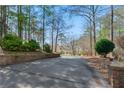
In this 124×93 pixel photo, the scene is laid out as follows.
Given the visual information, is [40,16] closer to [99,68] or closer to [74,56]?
[74,56]

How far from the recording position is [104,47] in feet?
20.1

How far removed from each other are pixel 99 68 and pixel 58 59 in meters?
1.73

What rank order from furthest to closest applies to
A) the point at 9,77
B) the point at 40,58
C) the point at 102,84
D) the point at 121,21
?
the point at 40,58 < the point at 121,21 < the point at 9,77 < the point at 102,84

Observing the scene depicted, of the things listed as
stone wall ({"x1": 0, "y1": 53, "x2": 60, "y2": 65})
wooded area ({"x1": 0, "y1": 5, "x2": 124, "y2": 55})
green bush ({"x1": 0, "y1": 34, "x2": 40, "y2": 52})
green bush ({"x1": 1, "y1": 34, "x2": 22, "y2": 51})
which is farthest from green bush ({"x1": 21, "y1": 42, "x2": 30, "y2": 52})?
wooded area ({"x1": 0, "y1": 5, "x2": 124, "y2": 55})

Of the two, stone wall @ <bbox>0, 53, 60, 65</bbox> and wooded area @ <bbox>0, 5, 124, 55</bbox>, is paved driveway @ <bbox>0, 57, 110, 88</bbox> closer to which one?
stone wall @ <bbox>0, 53, 60, 65</bbox>

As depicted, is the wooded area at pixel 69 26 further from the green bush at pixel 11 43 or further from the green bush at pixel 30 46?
the green bush at pixel 11 43

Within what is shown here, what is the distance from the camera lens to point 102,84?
4.46 m

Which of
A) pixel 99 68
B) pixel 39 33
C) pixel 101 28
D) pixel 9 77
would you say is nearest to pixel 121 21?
pixel 101 28

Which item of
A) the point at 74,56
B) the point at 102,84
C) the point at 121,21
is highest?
the point at 121,21

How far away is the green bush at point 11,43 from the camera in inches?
262

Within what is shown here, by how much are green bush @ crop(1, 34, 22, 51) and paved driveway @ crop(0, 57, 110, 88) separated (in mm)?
896

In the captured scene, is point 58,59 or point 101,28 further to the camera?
point 58,59

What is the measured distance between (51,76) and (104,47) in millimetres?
1968

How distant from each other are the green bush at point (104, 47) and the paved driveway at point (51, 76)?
0.56 meters
